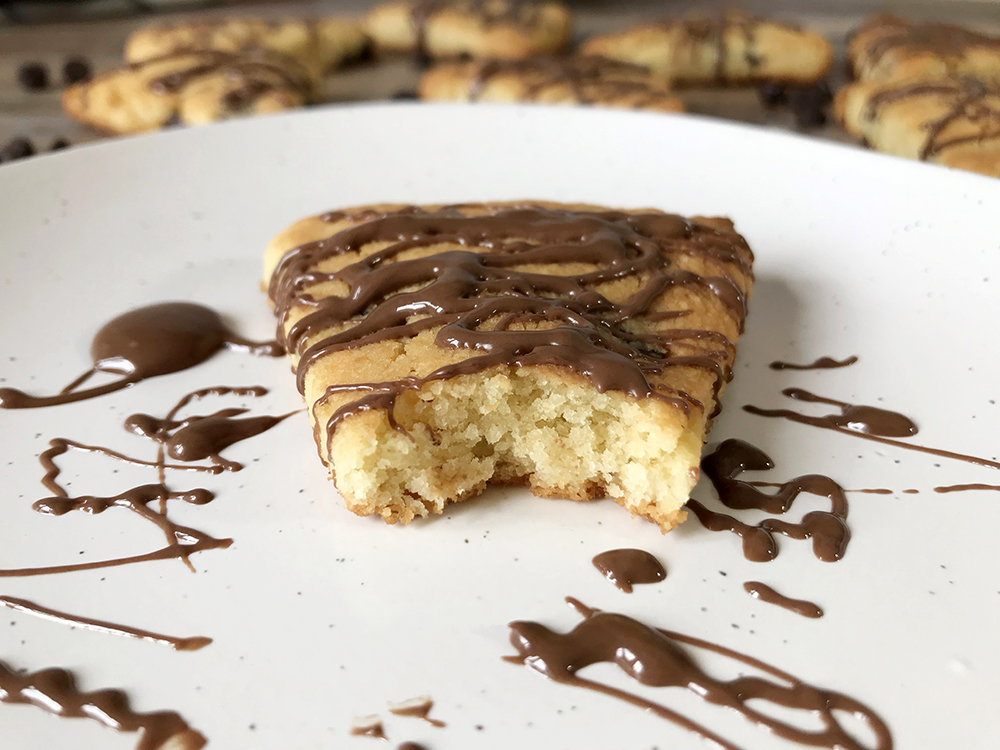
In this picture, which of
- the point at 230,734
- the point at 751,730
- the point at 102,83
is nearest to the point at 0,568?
the point at 230,734

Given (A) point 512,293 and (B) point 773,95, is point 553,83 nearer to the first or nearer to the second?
(B) point 773,95

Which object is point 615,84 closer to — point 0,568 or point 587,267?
point 587,267

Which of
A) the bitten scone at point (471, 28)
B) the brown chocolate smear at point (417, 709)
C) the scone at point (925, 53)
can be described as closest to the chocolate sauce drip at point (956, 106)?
the scone at point (925, 53)

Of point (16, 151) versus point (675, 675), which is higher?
point (16, 151)

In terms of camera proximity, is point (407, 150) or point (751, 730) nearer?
point (751, 730)

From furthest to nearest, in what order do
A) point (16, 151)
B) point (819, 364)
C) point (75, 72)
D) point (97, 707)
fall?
point (75, 72)
point (16, 151)
point (819, 364)
point (97, 707)

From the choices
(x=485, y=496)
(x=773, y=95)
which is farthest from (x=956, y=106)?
(x=485, y=496)
